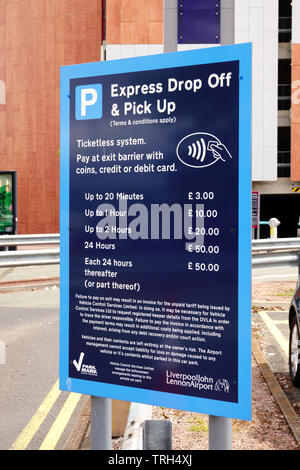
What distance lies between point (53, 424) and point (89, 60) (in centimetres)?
3758

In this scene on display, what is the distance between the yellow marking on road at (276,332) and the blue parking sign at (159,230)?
5.15 metres

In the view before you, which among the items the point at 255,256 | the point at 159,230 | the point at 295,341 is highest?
the point at 159,230

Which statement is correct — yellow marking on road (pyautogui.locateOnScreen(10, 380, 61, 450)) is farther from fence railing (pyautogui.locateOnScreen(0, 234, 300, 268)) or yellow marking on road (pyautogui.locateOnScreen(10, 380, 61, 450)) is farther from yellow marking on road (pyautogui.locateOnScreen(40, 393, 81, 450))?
fence railing (pyautogui.locateOnScreen(0, 234, 300, 268))

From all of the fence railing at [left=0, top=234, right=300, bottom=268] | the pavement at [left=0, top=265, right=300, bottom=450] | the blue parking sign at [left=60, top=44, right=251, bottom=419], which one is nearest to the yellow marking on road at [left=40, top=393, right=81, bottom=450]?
the pavement at [left=0, top=265, right=300, bottom=450]

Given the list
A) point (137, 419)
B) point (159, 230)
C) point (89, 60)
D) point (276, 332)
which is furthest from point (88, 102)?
point (89, 60)

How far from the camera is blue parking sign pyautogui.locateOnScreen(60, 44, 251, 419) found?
2.75m

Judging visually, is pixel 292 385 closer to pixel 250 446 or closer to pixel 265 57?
pixel 250 446

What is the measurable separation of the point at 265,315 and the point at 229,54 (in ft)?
26.2

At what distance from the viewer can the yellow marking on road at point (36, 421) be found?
16.1 ft

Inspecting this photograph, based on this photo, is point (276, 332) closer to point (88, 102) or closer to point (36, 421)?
point (36, 421)

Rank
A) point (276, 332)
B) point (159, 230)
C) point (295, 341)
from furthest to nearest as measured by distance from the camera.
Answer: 1. point (276, 332)
2. point (295, 341)
3. point (159, 230)

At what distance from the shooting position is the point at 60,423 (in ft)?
17.8

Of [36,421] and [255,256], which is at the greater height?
[255,256]

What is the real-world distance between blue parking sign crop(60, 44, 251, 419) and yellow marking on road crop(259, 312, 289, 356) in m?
5.15
